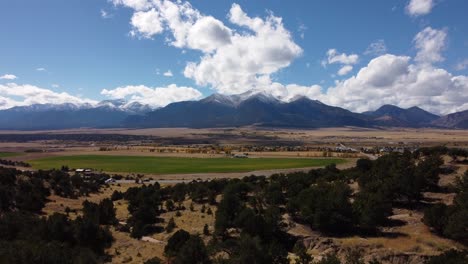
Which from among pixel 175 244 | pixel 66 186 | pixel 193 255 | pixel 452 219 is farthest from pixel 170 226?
pixel 66 186

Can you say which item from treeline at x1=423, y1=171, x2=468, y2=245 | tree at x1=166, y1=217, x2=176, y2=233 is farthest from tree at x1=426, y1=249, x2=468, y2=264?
tree at x1=166, y1=217, x2=176, y2=233

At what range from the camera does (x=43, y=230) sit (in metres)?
35.5

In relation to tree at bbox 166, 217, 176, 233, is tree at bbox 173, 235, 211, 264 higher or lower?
higher

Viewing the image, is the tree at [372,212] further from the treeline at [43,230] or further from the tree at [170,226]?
the treeline at [43,230]

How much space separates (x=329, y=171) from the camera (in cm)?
6719

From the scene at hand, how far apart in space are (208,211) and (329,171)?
92.8ft

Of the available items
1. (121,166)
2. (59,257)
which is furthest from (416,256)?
(121,166)

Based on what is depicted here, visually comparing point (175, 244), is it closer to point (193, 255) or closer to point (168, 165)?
point (193, 255)

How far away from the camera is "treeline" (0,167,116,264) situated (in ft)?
84.6

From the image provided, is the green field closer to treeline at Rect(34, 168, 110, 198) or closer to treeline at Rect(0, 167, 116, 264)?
treeline at Rect(34, 168, 110, 198)

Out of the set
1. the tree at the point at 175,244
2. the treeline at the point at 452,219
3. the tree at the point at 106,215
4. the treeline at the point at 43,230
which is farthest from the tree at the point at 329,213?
the tree at the point at 106,215

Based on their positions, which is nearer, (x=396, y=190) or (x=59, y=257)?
(x=59, y=257)

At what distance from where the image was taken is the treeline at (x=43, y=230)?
2578cm

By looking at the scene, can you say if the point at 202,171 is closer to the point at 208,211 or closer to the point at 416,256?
the point at 208,211
